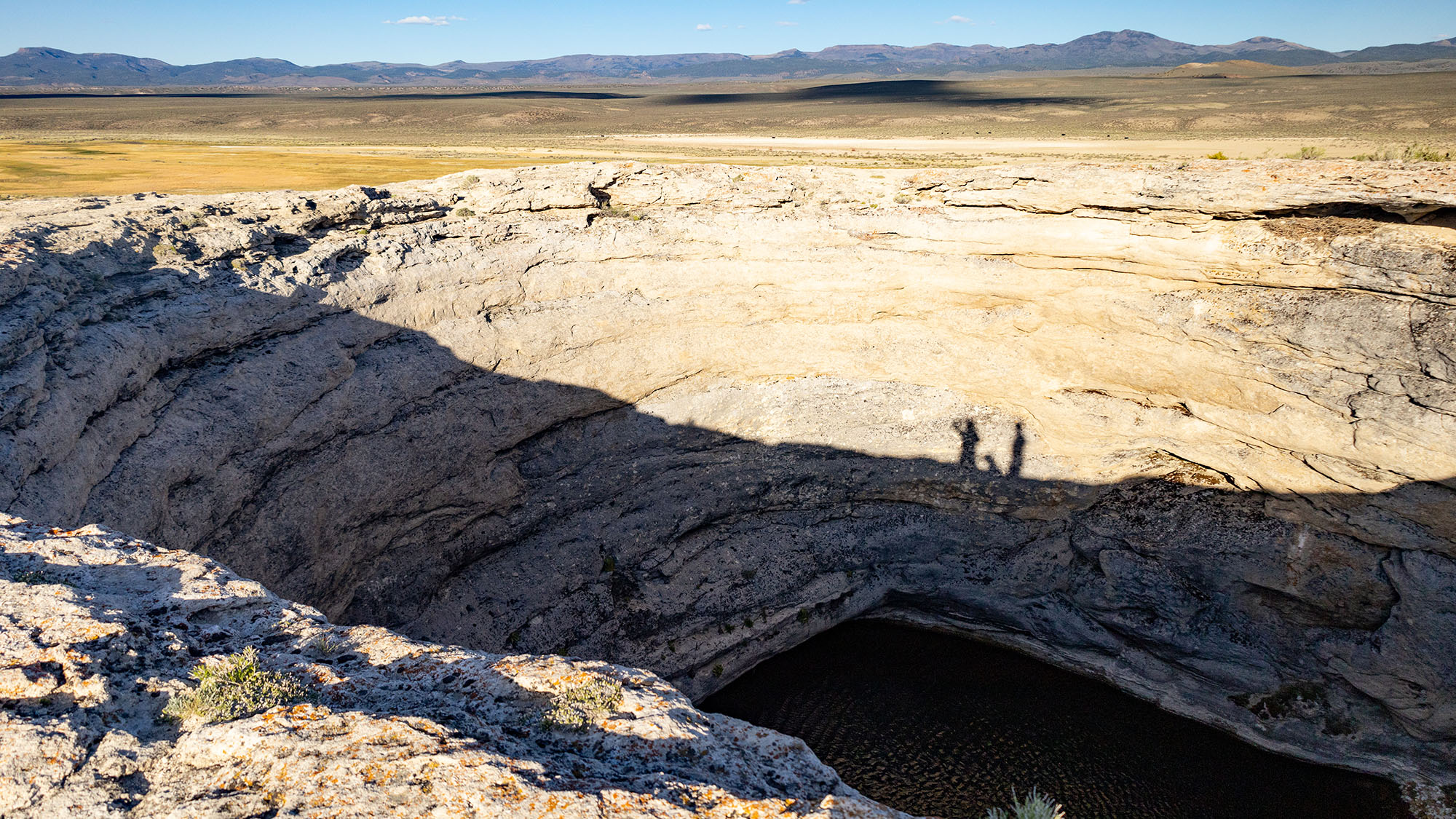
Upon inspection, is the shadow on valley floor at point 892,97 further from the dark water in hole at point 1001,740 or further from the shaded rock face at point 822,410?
the dark water in hole at point 1001,740

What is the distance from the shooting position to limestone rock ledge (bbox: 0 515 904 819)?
371 centimetres

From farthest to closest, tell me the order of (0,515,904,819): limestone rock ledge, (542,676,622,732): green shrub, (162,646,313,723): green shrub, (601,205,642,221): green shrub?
1. (601,205,642,221): green shrub
2. (542,676,622,732): green shrub
3. (162,646,313,723): green shrub
4. (0,515,904,819): limestone rock ledge

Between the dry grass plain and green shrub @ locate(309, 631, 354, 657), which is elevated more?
the dry grass plain

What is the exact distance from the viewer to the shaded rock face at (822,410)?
1059 centimetres

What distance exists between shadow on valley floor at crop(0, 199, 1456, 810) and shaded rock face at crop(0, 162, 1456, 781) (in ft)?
0.18

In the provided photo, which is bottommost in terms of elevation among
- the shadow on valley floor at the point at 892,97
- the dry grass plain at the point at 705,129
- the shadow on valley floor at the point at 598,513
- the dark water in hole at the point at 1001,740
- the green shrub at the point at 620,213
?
the dark water in hole at the point at 1001,740

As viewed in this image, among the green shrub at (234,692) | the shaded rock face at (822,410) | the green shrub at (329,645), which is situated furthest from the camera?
the shaded rock face at (822,410)

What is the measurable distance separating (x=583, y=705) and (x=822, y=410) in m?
Result: 10.2

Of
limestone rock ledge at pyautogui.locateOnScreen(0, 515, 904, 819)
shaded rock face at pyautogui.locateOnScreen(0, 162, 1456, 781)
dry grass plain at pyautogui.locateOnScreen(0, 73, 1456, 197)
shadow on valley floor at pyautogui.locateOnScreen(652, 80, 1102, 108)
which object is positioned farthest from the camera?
shadow on valley floor at pyautogui.locateOnScreen(652, 80, 1102, 108)

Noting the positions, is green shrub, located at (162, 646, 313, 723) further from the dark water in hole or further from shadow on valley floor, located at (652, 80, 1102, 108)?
shadow on valley floor, located at (652, 80, 1102, 108)

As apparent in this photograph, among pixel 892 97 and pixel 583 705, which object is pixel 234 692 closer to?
pixel 583 705

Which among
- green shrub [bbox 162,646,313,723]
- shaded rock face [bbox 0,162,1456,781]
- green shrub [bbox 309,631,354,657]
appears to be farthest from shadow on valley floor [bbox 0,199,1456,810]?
green shrub [bbox 162,646,313,723]

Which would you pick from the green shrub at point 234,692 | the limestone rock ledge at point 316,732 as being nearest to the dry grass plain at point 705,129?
the limestone rock ledge at point 316,732

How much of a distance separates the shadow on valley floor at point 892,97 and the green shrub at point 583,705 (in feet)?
398
